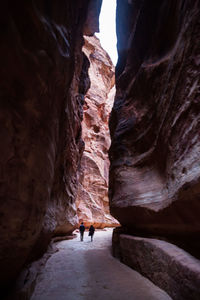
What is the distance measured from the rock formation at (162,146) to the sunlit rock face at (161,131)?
2cm

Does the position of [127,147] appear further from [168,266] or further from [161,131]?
[168,266]

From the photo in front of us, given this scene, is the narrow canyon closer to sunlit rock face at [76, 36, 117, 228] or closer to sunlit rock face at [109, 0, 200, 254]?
sunlit rock face at [109, 0, 200, 254]

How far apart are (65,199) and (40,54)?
755 cm

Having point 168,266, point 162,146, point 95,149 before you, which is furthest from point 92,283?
point 95,149

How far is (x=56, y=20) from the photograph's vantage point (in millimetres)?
3189

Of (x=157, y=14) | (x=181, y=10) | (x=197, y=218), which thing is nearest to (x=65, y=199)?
(x=197, y=218)

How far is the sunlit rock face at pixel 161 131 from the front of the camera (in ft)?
11.6

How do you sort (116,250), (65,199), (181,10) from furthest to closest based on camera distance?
(65,199)
(116,250)
(181,10)

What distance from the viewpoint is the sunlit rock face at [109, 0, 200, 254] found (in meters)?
3.53

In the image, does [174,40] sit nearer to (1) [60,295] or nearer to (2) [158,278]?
(2) [158,278]

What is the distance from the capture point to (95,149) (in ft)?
87.5

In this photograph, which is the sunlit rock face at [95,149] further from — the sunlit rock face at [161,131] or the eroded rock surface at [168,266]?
the eroded rock surface at [168,266]

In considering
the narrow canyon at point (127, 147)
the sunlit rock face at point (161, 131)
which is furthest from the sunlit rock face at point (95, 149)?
the narrow canyon at point (127, 147)

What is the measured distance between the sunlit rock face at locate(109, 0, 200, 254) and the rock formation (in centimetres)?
2
